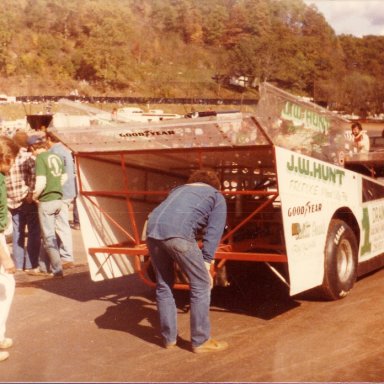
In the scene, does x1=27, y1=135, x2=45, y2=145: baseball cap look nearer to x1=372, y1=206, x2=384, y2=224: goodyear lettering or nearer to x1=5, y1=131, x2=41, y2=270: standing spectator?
x1=5, y1=131, x2=41, y2=270: standing spectator

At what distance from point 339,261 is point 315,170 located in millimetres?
1020

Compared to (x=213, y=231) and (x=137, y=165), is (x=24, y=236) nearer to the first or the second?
(x=137, y=165)

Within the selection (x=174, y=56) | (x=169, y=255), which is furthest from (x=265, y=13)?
(x=169, y=255)

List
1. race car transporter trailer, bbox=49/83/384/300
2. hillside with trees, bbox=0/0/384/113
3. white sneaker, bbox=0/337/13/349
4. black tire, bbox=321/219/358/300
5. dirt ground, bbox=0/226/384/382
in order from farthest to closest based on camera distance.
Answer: hillside with trees, bbox=0/0/384/113 → black tire, bbox=321/219/358/300 → race car transporter trailer, bbox=49/83/384/300 → white sneaker, bbox=0/337/13/349 → dirt ground, bbox=0/226/384/382

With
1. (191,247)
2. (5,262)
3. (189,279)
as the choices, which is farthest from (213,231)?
(5,262)

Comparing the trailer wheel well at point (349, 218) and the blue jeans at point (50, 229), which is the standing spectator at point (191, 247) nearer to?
the trailer wheel well at point (349, 218)

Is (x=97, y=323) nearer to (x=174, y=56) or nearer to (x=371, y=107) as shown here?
(x=174, y=56)

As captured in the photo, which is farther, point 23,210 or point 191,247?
point 23,210

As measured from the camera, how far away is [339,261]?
5.88m

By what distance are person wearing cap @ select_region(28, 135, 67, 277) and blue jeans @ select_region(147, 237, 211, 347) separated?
295 centimetres

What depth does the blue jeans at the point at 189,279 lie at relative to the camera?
14.6ft

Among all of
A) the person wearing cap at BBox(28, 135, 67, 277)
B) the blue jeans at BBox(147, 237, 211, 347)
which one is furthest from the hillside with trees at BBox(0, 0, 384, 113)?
the person wearing cap at BBox(28, 135, 67, 277)

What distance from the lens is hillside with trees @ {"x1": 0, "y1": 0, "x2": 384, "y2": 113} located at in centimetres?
700

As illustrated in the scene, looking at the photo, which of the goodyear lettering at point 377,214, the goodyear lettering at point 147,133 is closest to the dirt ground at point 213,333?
the goodyear lettering at point 377,214
